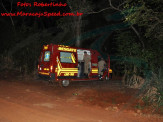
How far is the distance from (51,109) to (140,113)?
9.40 feet

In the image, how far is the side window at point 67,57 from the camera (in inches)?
403

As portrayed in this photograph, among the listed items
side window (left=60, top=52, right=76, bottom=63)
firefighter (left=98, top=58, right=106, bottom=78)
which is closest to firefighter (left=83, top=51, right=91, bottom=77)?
side window (left=60, top=52, right=76, bottom=63)

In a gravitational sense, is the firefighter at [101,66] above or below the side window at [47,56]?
below

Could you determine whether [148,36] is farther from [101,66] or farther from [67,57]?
[101,66]

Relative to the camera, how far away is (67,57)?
10.5 metres

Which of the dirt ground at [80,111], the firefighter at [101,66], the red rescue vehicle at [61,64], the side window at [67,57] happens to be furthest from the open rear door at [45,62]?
the firefighter at [101,66]

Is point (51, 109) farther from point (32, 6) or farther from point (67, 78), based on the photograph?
point (32, 6)

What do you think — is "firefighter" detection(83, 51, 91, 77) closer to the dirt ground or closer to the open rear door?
the open rear door

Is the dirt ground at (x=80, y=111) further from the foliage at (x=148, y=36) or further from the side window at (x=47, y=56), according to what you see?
the side window at (x=47, y=56)

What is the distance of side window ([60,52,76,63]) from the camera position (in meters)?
10.2

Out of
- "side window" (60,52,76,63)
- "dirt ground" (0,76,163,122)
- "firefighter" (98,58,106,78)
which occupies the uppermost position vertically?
"side window" (60,52,76,63)

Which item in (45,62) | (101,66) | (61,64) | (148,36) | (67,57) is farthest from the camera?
(101,66)

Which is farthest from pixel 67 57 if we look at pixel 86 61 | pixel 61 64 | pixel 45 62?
pixel 86 61

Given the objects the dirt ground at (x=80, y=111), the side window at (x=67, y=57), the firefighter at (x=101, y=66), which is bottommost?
the dirt ground at (x=80, y=111)
